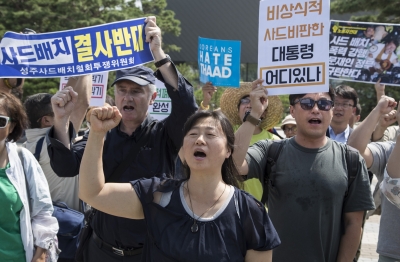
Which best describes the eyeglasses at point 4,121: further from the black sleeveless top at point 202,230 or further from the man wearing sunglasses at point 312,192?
the man wearing sunglasses at point 312,192

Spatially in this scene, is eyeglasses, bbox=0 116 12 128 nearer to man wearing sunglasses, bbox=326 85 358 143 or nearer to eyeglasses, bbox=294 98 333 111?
eyeglasses, bbox=294 98 333 111

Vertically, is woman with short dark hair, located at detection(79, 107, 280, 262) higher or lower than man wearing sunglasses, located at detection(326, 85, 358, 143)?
lower

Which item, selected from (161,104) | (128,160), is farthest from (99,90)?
(128,160)

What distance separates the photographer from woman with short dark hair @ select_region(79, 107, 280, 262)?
2.51m

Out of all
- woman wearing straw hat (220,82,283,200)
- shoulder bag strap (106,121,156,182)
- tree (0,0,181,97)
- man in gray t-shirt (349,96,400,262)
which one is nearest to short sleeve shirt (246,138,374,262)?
man in gray t-shirt (349,96,400,262)

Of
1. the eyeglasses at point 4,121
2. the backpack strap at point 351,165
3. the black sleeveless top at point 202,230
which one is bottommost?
the black sleeveless top at point 202,230

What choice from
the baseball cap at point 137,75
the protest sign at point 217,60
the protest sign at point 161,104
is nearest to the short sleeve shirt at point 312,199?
the baseball cap at point 137,75

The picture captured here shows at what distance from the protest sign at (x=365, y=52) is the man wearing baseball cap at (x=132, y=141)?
188 centimetres

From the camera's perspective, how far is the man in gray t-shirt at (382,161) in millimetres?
3883

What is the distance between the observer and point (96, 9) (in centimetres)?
2741

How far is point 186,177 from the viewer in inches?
112

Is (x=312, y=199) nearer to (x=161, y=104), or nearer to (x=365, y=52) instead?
(x=365, y=52)

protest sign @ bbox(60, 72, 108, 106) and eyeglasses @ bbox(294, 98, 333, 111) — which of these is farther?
protest sign @ bbox(60, 72, 108, 106)

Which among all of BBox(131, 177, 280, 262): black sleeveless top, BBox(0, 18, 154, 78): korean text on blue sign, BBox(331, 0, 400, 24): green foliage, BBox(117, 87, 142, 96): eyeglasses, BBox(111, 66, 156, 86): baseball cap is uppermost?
BBox(331, 0, 400, 24): green foliage
